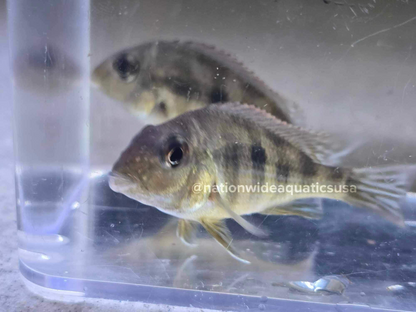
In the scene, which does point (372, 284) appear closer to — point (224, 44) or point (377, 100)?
point (377, 100)

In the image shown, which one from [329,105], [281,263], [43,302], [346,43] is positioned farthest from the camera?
[329,105]

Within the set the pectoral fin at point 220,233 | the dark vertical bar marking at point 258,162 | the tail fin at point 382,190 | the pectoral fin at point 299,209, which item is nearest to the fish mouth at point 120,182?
the pectoral fin at point 220,233

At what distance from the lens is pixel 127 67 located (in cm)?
102

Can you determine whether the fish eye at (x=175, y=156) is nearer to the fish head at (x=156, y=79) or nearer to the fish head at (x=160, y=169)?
the fish head at (x=160, y=169)

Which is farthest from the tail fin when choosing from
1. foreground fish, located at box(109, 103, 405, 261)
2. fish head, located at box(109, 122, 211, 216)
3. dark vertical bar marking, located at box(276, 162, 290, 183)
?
fish head, located at box(109, 122, 211, 216)

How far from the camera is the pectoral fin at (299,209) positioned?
35.5 inches

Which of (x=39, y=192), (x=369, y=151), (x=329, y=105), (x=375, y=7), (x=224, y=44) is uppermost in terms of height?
(x=375, y=7)

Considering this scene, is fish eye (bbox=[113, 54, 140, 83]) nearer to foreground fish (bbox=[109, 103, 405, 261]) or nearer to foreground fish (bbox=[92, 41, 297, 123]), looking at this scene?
foreground fish (bbox=[92, 41, 297, 123])

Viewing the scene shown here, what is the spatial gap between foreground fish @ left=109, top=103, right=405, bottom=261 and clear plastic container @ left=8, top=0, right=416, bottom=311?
0.38 feet

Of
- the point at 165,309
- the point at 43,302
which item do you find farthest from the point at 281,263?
the point at 43,302

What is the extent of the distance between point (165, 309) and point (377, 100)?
0.95m

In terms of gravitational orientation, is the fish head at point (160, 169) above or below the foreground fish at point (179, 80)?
below

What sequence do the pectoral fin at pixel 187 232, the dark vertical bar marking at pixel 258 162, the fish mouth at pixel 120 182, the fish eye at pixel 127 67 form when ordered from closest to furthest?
the fish mouth at pixel 120 182, the dark vertical bar marking at pixel 258 162, the pectoral fin at pixel 187 232, the fish eye at pixel 127 67

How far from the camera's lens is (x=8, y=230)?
3.31 feet
